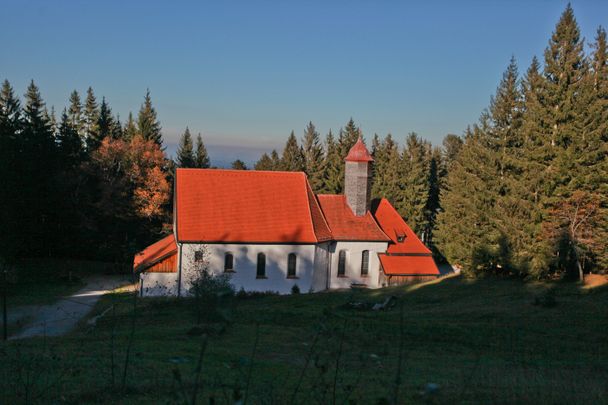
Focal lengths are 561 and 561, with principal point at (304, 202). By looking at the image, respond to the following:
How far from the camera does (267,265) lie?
33438 mm

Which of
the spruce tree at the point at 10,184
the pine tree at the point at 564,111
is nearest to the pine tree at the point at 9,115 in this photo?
the spruce tree at the point at 10,184

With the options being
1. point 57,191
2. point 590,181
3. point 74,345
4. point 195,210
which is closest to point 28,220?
point 57,191

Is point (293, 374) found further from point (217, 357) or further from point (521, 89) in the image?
point (521, 89)

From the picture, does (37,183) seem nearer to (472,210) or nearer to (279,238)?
(279,238)

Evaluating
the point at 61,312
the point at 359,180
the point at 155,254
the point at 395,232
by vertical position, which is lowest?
the point at 61,312

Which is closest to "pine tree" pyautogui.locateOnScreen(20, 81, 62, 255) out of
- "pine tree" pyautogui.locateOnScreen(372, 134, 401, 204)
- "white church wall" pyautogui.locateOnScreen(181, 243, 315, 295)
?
"white church wall" pyautogui.locateOnScreen(181, 243, 315, 295)

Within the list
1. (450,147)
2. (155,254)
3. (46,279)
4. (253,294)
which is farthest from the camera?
(450,147)

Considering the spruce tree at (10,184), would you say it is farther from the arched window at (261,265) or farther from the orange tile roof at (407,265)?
the orange tile roof at (407,265)

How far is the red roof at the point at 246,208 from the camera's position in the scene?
3281 cm

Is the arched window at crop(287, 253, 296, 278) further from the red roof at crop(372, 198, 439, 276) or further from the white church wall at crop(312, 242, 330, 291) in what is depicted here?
the red roof at crop(372, 198, 439, 276)

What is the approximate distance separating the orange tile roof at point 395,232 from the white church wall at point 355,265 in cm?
116

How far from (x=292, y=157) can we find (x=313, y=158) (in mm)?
2608

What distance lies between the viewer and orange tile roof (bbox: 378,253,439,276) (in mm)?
35438

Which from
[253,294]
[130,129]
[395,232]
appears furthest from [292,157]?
[253,294]
